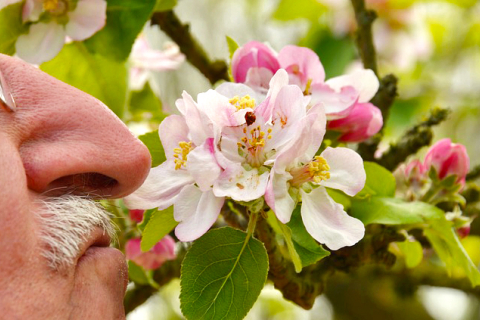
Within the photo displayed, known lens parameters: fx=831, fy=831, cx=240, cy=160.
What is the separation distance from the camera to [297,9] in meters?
1.36

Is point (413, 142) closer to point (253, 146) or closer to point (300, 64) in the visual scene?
point (300, 64)

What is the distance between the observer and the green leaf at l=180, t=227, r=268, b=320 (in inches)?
22.2

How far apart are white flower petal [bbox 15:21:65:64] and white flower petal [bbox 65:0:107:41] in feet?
0.04

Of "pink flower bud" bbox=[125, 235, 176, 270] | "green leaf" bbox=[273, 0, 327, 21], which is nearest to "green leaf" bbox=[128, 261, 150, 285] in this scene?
"pink flower bud" bbox=[125, 235, 176, 270]

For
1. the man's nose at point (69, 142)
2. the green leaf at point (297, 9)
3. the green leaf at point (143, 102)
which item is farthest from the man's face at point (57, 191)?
the green leaf at point (297, 9)

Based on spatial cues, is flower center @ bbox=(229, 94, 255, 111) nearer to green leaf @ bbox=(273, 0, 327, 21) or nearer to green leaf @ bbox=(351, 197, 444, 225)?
green leaf @ bbox=(351, 197, 444, 225)

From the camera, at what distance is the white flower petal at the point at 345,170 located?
59cm

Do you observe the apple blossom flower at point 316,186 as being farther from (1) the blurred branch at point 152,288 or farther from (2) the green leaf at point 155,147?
(1) the blurred branch at point 152,288

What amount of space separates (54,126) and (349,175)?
208 millimetres

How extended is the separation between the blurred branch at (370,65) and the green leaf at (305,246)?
0.29m

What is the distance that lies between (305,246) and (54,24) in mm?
356

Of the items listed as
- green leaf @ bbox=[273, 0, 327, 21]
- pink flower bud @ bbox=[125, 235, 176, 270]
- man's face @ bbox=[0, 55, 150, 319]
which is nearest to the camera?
man's face @ bbox=[0, 55, 150, 319]

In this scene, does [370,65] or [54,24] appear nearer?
[54,24]

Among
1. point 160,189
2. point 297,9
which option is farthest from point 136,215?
point 297,9
